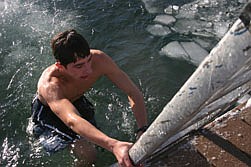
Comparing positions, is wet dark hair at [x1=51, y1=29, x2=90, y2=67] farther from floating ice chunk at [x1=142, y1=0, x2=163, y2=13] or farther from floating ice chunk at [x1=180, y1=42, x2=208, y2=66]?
floating ice chunk at [x1=142, y1=0, x2=163, y2=13]

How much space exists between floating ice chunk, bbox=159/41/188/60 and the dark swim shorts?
1.67 meters

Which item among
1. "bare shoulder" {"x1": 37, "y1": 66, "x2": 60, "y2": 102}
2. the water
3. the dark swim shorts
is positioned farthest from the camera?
the water

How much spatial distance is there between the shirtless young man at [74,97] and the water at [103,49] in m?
0.42

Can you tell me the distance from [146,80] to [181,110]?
2.97m

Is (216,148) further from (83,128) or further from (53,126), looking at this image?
(53,126)

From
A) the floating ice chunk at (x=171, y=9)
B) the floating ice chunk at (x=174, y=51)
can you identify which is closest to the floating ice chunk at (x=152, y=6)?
the floating ice chunk at (x=171, y=9)

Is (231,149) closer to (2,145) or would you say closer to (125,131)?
(125,131)

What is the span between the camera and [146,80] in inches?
170

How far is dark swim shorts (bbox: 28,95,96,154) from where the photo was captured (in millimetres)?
3129

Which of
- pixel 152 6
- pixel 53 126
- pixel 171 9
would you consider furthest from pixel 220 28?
pixel 53 126

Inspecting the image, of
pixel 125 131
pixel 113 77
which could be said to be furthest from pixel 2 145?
pixel 113 77

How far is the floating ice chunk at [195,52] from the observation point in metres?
4.43

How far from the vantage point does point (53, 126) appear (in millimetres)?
3139

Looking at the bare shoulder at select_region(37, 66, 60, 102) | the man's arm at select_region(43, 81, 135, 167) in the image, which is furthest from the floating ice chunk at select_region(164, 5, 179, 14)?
the man's arm at select_region(43, 81, 135, 167)
